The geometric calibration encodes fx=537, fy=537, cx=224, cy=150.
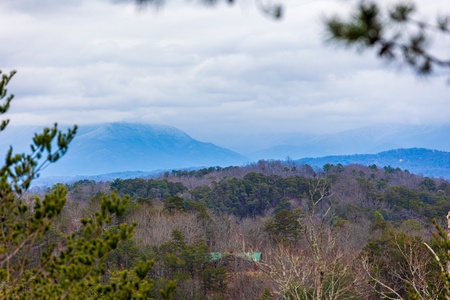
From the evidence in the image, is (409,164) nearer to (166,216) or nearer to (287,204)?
(287,204)

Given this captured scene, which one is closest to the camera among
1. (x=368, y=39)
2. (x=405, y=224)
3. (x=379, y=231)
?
(x=368, y=39)

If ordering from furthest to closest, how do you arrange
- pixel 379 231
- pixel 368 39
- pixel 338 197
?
pixel 338 197 < pixel 379 231 < pixel 368 39

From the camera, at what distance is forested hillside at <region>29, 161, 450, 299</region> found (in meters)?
10.5

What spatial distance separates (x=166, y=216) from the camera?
3072cm

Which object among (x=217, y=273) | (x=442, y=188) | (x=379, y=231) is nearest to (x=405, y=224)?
(x=379, y=231)

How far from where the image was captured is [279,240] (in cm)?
2652

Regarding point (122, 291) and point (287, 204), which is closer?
point (122, 291)

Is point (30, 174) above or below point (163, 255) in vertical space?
above

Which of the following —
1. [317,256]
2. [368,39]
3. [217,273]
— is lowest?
[217,273]

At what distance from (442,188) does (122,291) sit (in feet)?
205

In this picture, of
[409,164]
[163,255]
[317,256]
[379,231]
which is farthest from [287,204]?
[409,164]

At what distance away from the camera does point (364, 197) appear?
51.4 meters

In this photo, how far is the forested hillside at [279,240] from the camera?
1052 cm

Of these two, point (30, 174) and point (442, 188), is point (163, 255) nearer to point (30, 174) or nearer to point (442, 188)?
point (30, 174)
